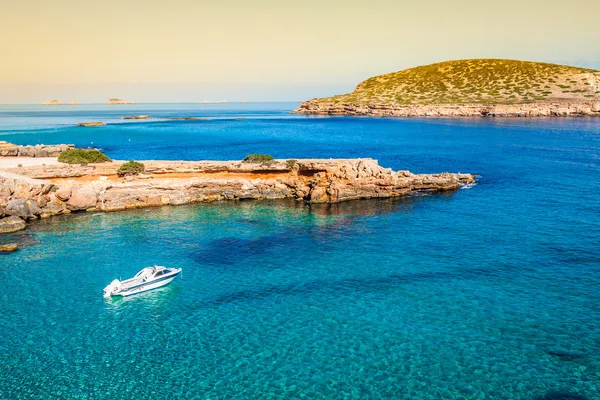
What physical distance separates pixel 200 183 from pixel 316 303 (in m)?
32.2

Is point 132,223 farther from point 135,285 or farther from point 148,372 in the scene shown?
point 148,372

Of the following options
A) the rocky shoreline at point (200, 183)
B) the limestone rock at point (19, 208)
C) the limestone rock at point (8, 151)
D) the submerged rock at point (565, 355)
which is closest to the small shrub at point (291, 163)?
the rocky shoreline at point (200, 183)

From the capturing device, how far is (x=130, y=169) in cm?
5762

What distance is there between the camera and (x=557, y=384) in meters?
21.5

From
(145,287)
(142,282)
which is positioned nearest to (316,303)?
(145,287)

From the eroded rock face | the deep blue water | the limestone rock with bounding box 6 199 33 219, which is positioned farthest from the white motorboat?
the limestone rock with bounding box 6 199 33 219

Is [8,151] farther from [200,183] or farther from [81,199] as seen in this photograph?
[200,183]

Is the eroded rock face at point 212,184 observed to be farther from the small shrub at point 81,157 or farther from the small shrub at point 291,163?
the small shrub at point 81,157

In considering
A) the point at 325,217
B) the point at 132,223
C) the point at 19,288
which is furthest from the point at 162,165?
the point at 19,288

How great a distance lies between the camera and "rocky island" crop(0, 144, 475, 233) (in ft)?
172

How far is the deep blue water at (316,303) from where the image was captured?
73.6 feet

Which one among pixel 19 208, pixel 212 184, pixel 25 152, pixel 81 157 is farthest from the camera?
pixel 25 152

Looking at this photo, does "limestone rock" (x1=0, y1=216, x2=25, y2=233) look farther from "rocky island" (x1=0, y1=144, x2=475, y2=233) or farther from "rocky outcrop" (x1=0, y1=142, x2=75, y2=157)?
"rocky outcrop" (x1=0, y1=142, x2=75, y2=157)

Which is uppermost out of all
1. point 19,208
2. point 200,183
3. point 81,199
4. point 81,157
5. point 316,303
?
point 81,157
